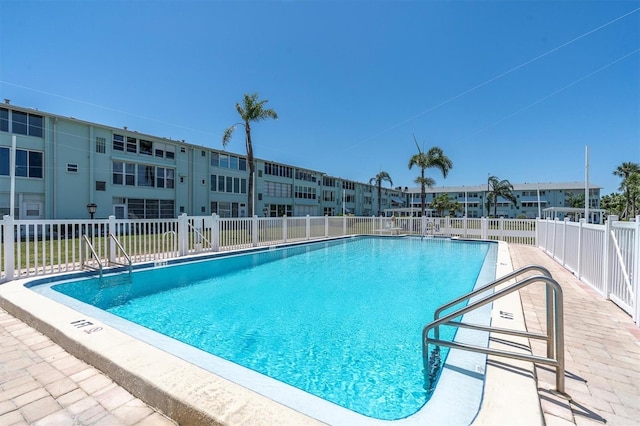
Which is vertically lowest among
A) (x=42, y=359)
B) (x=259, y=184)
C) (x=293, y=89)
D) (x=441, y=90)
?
(x=42, y=359)

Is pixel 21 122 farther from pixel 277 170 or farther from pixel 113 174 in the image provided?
pixel 277 170

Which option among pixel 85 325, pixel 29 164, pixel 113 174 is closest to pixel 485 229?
pixel 85 325

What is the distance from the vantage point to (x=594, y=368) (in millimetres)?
2539

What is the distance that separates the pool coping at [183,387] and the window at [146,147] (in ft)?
73.5

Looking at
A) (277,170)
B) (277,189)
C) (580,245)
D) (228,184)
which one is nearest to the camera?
(580,245)

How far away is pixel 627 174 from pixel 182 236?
199 ft

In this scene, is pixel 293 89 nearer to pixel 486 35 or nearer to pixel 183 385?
pixel 486 35

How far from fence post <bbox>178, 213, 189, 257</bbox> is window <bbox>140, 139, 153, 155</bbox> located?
1678 centimetres

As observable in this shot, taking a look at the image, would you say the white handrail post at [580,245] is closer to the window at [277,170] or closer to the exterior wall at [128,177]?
the exterior wall at [128,177]

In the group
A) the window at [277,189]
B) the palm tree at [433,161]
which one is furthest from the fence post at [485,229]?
the window at [277,189]

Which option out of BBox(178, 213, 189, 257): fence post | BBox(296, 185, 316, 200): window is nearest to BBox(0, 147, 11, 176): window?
BBox(178, 213, 189, 257): fence post

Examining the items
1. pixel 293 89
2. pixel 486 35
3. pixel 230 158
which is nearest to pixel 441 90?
pixel 486 35

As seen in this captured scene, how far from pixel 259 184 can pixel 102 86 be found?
17.0 meters

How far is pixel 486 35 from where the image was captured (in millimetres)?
11328
